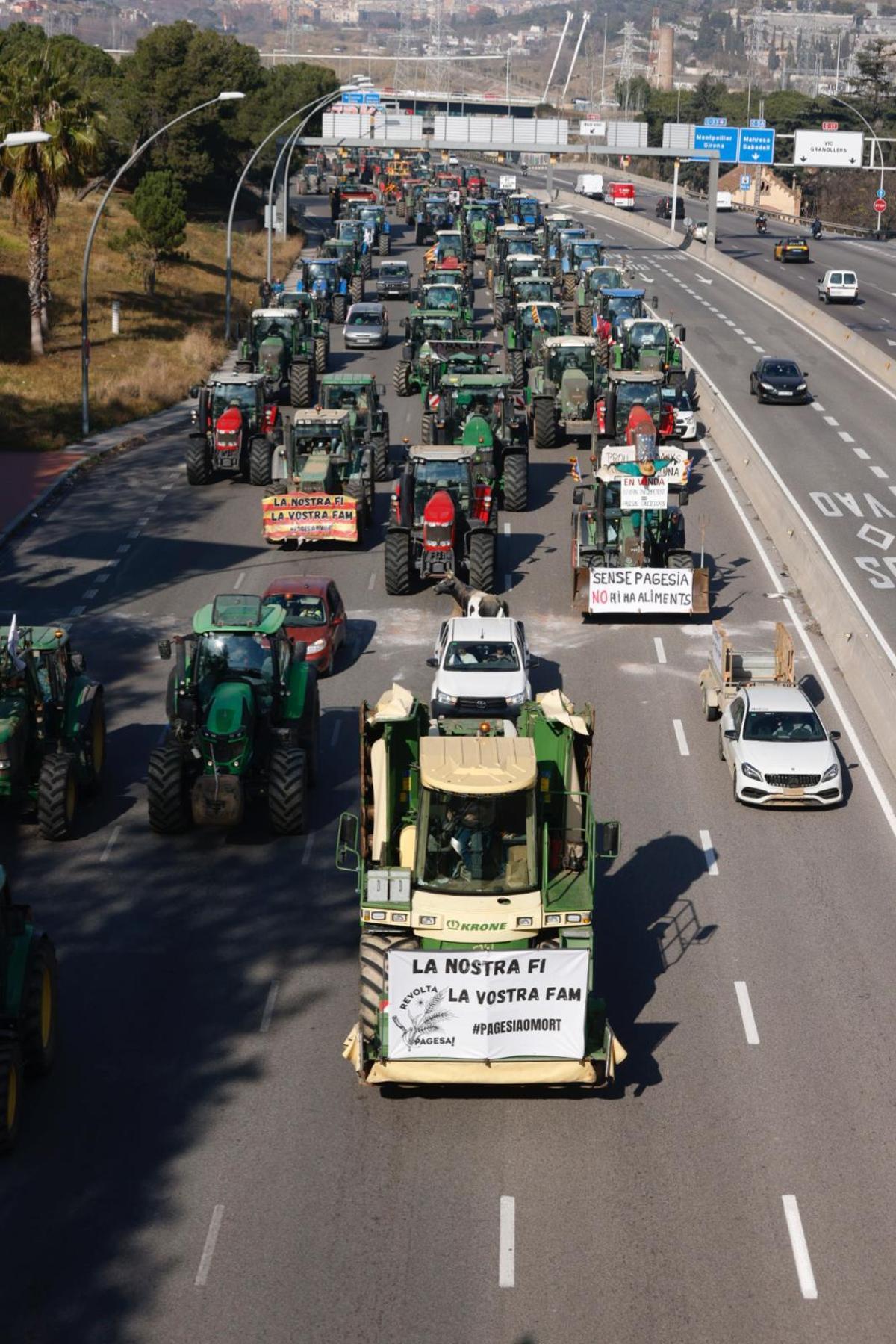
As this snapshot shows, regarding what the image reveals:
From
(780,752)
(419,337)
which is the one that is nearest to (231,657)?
(780,752)

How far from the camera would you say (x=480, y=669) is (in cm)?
3014

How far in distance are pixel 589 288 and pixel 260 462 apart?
1235 inches

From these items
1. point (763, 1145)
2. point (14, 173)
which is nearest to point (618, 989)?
point (763, 1145)

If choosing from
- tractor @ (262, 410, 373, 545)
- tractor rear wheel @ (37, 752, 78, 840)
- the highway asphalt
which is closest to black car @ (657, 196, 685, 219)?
tractor @ (262, 410, 373, 545)

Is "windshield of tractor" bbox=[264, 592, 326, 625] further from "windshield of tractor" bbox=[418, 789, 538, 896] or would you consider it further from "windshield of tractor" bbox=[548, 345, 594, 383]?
"windshield of tractor" bbox=[548, 345, 594, 383]

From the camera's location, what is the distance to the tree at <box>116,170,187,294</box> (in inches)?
2943

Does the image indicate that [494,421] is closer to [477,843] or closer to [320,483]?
Answer: [320,483]

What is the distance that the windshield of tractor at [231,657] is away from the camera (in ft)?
84.4

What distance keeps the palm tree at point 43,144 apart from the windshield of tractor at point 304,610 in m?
28.2

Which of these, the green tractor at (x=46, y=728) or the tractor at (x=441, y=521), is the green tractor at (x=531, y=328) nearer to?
the tractor at (x=441, y=521)

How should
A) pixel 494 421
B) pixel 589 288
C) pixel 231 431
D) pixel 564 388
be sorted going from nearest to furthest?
pixel 494 421
pixel 231 431
pixel 564 388
pixel 589 288

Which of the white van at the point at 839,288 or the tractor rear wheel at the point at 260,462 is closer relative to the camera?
the tractor rear wheel at the point at 260,462

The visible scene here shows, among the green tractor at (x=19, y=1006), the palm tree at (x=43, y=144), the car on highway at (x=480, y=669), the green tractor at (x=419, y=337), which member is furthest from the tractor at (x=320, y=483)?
the green tractor at (x=19, y=1006)

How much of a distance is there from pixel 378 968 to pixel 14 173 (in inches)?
1801
